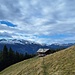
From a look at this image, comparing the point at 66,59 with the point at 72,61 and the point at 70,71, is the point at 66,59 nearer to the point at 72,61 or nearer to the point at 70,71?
the point at 72,61

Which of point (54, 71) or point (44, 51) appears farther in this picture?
point (44, 51)

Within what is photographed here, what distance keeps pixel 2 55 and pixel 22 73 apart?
5217 centimetres

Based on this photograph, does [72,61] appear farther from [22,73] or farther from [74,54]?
[22,73]

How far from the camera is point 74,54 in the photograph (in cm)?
6756

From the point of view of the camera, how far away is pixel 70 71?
52.6 m

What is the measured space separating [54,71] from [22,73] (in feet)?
50.7


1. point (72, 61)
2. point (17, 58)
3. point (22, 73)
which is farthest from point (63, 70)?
point (17, 58)

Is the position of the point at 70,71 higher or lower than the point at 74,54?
lower

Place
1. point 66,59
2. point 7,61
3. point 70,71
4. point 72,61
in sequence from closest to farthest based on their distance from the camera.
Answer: point 70,71 < point 72,61 < point 66,59 < point 7,61

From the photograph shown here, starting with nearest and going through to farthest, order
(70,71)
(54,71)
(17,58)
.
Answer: (70,71) → (54,71) → (17,58)

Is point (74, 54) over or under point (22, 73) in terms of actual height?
over

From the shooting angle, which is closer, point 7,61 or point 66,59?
point 66,59

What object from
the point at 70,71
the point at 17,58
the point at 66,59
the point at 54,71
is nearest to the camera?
the point at 70,71

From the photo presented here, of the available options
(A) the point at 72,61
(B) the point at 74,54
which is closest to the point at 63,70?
(A) the point at 72,61
